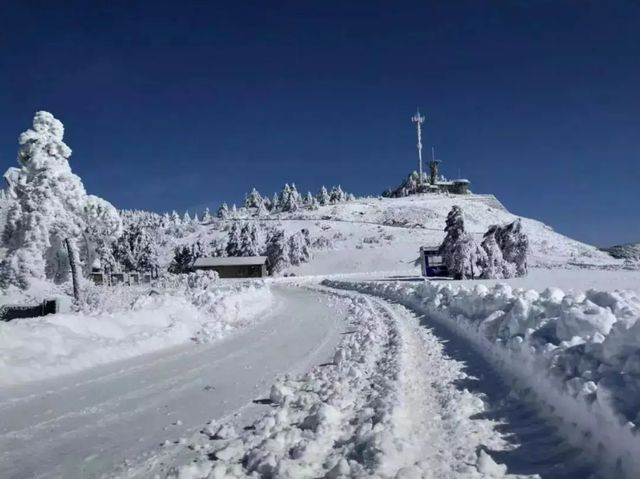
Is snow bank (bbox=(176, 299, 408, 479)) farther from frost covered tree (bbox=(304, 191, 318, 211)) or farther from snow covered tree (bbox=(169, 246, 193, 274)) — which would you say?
frost covered tree (bbox=(304, 191, 318, 211))

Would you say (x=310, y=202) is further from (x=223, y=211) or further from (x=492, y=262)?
(x=492, y=262)

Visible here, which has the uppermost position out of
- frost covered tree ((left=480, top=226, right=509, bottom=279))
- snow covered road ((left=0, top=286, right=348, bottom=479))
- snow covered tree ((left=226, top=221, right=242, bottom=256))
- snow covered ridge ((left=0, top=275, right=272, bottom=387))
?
snow covered tree ((left=226, top=221, right=242, bottom=256))

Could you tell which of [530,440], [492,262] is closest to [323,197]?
[492,262]

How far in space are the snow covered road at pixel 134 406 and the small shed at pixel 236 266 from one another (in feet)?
227

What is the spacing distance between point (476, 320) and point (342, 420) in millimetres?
7218

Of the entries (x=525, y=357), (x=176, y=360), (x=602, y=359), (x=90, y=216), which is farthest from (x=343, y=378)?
(x=90, y=216)

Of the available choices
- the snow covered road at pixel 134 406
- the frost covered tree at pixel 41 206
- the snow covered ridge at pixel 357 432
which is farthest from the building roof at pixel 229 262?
the snow covered ridge at pixel 357 432

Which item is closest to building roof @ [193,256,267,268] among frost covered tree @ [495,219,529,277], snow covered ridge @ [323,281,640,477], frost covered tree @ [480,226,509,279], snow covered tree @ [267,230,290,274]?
snow covered tree @ [267,230,290,274]

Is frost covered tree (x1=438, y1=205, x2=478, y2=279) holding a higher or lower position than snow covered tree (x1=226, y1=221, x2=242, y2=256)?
lower

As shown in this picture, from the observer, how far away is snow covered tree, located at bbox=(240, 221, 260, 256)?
92188 mm

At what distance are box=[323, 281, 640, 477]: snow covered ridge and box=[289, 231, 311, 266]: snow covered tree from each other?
263 ft

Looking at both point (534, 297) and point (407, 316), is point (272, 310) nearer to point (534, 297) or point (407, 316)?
point (407, 316)

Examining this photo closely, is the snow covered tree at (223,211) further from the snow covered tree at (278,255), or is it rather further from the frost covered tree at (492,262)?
the frost covered tree at (492,262)

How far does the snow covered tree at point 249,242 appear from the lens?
92.2 m
